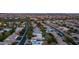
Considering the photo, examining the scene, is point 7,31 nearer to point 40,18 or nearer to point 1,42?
point 1,42

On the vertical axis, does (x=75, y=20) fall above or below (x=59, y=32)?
above
